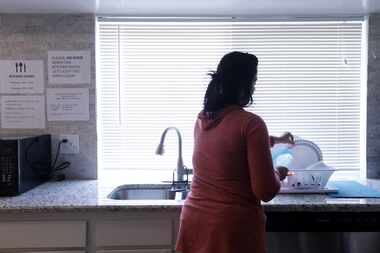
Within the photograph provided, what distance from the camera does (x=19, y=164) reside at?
1.87 metres

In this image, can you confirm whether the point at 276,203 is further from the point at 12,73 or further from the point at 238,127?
the point at 12,73

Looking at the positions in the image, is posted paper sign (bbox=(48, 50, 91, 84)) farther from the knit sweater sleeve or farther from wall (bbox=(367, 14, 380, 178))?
wall (bbox=(367, 14, 380, 178))

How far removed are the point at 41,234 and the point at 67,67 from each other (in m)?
0.97

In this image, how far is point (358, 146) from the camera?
2457mm

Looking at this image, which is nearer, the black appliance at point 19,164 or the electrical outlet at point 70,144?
the black appliance at point 19,164

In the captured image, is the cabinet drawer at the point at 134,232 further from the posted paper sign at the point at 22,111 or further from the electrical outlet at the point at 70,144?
the posted paper sign at the point at 22,111

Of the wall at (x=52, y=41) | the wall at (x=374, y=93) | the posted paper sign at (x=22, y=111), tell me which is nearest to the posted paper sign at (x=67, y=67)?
the wall at (x=52, y=41)

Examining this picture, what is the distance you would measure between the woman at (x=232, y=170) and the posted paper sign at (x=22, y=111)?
1.23 m

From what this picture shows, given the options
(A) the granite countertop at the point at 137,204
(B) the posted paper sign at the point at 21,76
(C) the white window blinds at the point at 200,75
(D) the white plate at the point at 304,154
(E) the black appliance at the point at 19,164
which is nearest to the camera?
(A) the granite countertop at the point at 137,204

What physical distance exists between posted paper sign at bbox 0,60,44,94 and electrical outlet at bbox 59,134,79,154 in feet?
0.94

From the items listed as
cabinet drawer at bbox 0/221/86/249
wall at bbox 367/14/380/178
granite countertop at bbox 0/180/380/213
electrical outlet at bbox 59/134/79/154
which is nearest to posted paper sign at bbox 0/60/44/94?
electrical outlet at bbox 59/134/79/154

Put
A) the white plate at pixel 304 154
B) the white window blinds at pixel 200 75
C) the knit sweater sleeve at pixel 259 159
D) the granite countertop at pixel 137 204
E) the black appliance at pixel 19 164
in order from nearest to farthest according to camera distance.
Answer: the knit sweater sleeve at pixel 259 159 → the granite countertop at pixel 137 204 → the black appliance at pixel 19 164 → the white plate at pixel 304 154 → the white window blinds at pixel 200 75

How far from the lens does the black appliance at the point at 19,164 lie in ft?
6.07

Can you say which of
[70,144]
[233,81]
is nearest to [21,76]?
[70,144]
